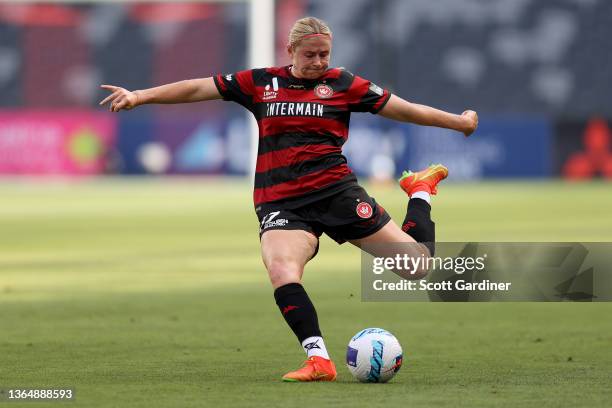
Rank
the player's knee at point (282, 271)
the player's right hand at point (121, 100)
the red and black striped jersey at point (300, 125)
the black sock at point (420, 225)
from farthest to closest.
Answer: the black sock at point (420, 225) < the red and black striped jersey at point (300, 125) < the player's right hand at point (121, 100) < the player's knee at point (282, 271)

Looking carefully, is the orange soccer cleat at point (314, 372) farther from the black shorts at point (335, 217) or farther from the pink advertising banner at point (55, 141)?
the pink advertising banner at point (55, 141)

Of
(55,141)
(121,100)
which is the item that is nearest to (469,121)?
(121,100)

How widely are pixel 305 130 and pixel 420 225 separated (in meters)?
1.12

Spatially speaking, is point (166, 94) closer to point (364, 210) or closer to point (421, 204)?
point (364, 210)

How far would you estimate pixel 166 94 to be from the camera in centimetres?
821

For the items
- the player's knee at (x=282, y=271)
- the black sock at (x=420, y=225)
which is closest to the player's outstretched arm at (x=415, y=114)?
the black sock at (x=420, y=225)

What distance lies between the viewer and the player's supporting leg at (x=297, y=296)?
7.63m

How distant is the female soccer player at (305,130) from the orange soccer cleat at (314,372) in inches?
21.4

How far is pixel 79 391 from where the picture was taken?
7234 millimetres

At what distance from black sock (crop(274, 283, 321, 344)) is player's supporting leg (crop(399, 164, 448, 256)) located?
1.29m

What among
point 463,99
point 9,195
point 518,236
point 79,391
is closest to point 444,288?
point 79,391

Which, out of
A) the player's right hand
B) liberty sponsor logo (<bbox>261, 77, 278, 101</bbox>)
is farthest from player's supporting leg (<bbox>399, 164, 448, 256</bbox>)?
the player's right hand

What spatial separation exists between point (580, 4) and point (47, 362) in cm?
4042

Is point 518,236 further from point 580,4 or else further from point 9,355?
point 580,4
